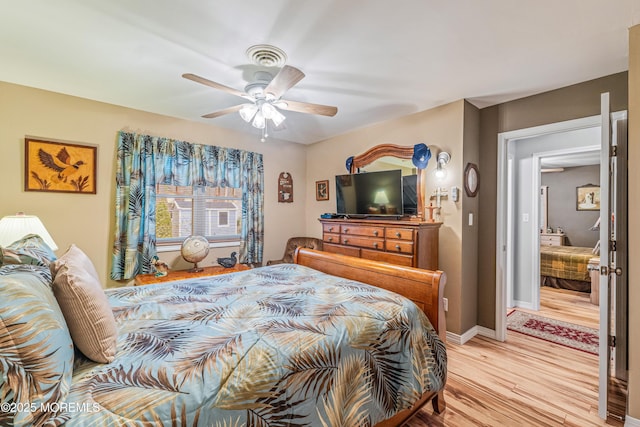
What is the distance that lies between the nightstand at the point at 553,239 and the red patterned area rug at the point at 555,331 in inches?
147

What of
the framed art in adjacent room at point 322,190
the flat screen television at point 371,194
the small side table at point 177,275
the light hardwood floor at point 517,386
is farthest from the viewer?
the framed art in adjacent room at point 322,190

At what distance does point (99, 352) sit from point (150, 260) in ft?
8.44

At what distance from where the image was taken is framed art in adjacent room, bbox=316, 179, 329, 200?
456 centimetres

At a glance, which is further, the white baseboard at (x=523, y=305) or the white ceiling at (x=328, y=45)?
the white baseboard at (x=523, y=305)

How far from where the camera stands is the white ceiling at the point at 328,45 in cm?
167

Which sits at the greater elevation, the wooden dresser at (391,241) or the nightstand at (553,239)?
the wooden dresser at (391,241)

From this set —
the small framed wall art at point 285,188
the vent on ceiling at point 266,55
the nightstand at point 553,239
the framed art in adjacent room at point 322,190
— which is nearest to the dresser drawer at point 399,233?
the framed art in adjacent room at point 322,190

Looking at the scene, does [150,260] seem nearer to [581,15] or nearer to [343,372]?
[343,372]

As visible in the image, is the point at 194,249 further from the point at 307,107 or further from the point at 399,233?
the point at 399,233

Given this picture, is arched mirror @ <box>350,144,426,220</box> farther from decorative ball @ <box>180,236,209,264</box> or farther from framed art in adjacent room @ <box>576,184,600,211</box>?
framed art in adjacent room @ <box>576,184,600,211</box>

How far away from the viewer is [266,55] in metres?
2.12

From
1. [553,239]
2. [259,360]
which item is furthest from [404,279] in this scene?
[553,239]

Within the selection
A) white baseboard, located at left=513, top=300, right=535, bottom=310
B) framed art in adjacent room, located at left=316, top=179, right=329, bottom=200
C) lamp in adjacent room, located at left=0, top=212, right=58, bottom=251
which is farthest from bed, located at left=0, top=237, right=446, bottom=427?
white baseboard, located at left=513, top=300, right=535, bottom=310

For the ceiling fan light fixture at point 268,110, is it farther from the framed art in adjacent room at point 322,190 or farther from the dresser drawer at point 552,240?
the dresser drawer at point 552,240
